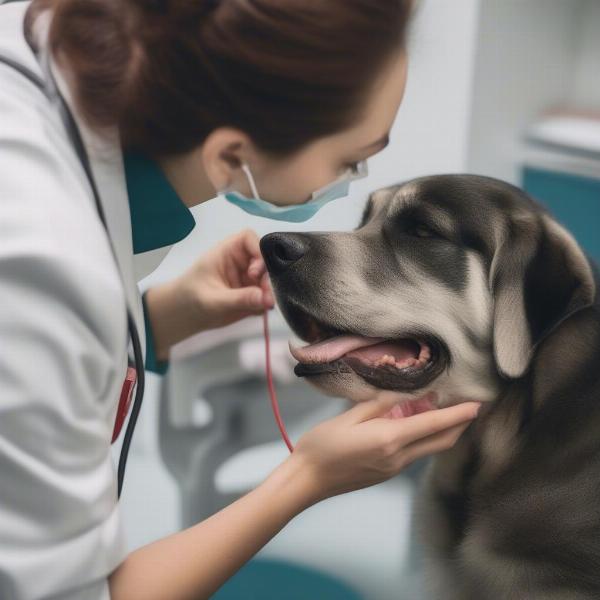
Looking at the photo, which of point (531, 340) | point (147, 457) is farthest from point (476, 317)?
point (147, 457)

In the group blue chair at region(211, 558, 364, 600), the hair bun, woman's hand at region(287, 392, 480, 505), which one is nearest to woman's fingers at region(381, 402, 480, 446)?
woman's hand at region(287, 392, 480, 505)

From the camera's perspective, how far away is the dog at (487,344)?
2.90 ft

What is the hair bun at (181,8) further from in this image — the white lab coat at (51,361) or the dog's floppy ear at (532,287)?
the dog's floppy ear at (532,287)

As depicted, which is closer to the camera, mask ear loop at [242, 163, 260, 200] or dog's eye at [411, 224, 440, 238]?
mask ear loop at [242, 163, 260, 200]

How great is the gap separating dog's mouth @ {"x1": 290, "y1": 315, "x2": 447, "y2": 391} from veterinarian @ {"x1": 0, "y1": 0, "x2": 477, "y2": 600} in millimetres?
56

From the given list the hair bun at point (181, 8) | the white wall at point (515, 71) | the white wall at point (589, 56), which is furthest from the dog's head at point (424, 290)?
the white wall at point (589, 56)

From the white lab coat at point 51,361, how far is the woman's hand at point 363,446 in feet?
0.63

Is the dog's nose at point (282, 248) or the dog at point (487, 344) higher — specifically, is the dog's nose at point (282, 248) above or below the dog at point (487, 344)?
above

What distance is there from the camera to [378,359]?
0.93 meters

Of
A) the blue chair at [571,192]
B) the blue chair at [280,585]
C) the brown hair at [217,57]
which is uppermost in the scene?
the brown hair at [217,57]

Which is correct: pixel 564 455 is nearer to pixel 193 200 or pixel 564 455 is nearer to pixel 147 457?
pixel 193 200

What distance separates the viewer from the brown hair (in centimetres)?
72

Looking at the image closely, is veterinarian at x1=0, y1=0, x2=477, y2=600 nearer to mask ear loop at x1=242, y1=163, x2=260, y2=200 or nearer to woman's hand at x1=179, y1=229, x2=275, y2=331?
mask ear loop at x1=242, y1=163, x2=260, y2=200

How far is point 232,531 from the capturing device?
781 mm
